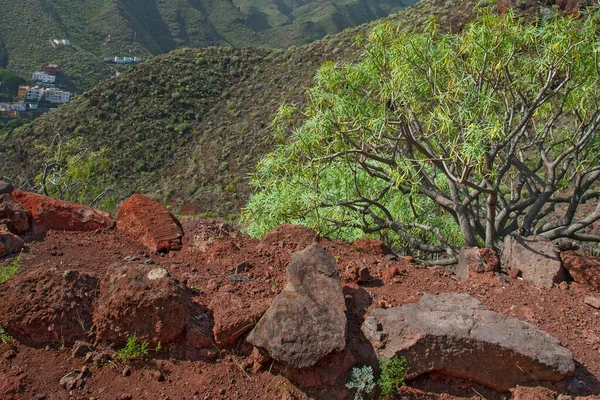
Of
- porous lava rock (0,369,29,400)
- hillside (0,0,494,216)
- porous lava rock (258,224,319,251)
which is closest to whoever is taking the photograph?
porous lava rock (0,369,29,400)

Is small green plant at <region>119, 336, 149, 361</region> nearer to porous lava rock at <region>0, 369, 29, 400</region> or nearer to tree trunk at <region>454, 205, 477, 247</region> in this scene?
porous lava rock at <region>0, 369, 29, 400</region>

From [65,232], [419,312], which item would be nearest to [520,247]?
[419,312]

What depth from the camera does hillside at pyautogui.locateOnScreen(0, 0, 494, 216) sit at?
65.2ft

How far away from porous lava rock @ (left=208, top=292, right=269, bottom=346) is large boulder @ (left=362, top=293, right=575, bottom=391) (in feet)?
1.93

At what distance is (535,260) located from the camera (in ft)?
11.3

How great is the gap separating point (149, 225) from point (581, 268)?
10.0ft

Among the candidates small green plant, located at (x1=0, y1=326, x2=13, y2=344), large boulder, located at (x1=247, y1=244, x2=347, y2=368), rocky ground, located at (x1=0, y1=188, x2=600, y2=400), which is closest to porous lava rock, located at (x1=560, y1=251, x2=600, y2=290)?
rocky ground, located at (x1=0, y1=188, x2=600, y2=400)

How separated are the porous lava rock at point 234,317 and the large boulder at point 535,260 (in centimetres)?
192

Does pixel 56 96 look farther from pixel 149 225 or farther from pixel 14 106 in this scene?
pixel 149 225

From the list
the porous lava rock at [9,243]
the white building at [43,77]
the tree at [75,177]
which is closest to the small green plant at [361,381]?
the porous lava rock at [9,243]

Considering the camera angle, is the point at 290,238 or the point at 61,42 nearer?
the point at 290,238

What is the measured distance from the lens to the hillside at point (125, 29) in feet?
151

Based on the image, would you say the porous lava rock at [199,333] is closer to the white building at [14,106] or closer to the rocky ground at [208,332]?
the rocky ground at [208,332]

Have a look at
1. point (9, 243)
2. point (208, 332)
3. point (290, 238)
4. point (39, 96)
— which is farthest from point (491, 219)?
point (39, 96)
